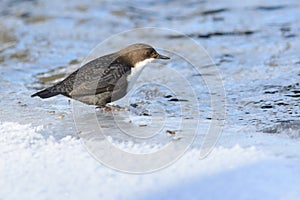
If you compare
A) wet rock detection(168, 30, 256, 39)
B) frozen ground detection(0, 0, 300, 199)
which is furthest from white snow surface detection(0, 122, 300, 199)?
wet rock detection(168, 30, 256, 39)

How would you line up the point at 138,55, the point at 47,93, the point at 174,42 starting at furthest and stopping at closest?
the point at 174,42
the point at 138,55
the point at 47,93

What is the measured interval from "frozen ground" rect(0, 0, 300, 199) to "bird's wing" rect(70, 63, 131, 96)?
0.20m

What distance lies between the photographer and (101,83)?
4.34 meters

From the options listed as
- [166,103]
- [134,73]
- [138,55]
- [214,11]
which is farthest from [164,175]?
[214,11]

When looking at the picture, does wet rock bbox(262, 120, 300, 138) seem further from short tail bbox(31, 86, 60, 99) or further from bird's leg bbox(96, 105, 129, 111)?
short tail bbox(31, 86, 60, 99)

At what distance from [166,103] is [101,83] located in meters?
0.96

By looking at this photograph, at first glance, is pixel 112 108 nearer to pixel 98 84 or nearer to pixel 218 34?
pixel 98 84

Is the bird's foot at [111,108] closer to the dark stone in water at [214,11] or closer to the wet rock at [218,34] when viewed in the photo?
the wet rock at [218,34]

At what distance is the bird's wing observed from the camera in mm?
4312

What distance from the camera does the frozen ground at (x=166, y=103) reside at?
2875 mm

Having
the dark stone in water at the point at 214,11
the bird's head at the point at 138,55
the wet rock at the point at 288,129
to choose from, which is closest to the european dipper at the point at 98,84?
the bird's head at the point at 138,55

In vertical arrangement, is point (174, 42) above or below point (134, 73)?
below

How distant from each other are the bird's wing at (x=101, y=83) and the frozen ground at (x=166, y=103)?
0.20 meters

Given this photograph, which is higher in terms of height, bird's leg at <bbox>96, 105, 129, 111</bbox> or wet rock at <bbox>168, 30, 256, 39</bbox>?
bird's leg at <bbox>96, 105, 129, 111</bbox>
